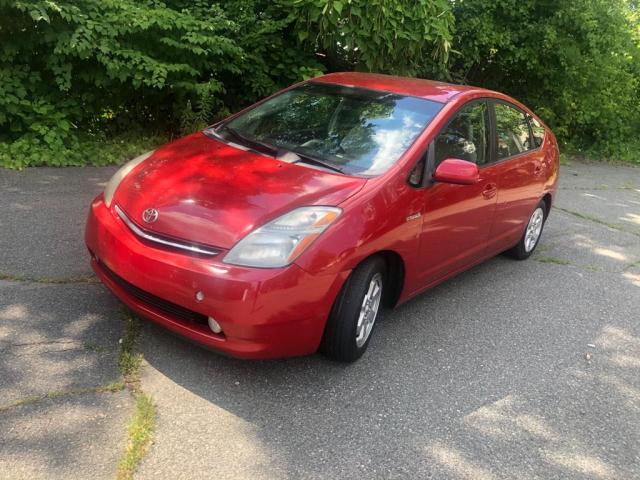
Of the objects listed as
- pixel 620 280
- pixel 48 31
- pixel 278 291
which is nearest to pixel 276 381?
pixel 278 291

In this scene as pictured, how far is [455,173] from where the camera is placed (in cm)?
368

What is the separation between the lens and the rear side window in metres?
5.45

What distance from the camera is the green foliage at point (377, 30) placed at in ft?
23.5

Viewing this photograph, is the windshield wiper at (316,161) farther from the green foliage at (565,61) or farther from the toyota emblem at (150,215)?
the green foliage at (565,61)

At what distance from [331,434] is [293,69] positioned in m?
5.93

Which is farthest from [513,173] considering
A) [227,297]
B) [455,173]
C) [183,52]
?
[183,52]

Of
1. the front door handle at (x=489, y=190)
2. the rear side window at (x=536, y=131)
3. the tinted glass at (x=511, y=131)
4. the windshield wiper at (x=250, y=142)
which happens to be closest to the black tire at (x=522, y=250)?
the rear side window at (x=536, y=131)

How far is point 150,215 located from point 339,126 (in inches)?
58.8

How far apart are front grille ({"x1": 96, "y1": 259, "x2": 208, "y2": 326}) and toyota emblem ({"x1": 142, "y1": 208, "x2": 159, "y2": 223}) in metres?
0.35

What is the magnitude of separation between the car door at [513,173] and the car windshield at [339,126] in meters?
0.93

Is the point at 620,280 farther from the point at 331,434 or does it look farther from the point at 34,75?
the point at 34,75

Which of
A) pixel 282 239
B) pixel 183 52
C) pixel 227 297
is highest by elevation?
pixel 183 52

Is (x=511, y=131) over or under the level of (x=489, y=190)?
over

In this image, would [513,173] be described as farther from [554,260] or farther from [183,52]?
[183,52]
